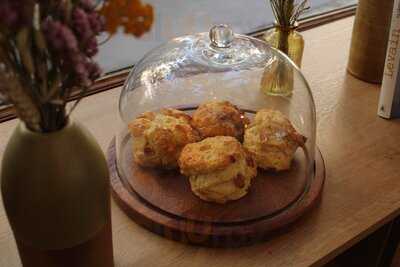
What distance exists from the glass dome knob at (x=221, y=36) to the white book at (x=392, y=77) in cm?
30

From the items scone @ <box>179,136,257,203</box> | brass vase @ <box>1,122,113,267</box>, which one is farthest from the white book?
brass vase @ <box>1,122,113,267</box>

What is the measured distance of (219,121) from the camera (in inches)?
31.9

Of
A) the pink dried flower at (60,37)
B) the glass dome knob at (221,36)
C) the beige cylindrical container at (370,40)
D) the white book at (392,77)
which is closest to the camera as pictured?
the pink dried flower at (60,37)

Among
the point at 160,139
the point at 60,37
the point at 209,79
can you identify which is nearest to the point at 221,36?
the point at 209,79

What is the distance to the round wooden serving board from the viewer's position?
71 cm

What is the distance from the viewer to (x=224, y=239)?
71 cm

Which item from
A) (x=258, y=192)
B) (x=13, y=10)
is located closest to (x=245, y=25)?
(x=258, y=192)

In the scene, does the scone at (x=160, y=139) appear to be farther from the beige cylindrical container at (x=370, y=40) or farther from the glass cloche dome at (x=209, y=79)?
the beige cylindrical container at (x=370, y=40)

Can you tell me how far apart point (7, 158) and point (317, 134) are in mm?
582

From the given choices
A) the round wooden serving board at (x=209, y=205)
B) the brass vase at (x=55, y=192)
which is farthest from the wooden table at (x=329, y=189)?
the brass vase at (x=55, y=192)

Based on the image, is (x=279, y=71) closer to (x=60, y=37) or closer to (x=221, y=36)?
(x=221, y=36)

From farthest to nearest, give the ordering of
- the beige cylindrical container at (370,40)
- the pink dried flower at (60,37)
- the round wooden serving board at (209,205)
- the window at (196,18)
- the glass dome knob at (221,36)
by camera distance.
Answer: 1. the window at (196,18)
2. the beige cylindrical container at (370,40)
3. the glass dome knob at (221,36)
4. the round wooden serving board at (209,205)
5. the pink dried flower at (60,37)

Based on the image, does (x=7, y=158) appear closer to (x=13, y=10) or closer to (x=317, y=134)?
(x=13, y=10)

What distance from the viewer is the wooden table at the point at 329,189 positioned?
2.33 ft
